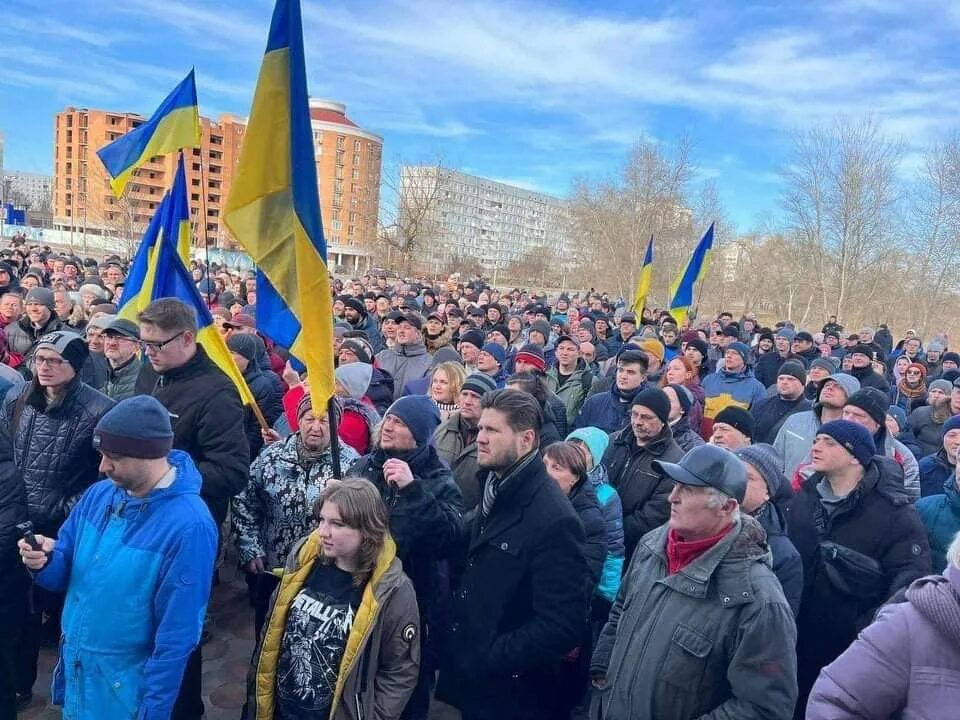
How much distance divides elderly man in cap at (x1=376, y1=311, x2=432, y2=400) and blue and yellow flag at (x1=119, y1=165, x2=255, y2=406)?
222 centimetres

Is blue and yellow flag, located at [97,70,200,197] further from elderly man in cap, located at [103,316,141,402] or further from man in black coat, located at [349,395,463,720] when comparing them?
man in black coat, located at [349,395,463,720]

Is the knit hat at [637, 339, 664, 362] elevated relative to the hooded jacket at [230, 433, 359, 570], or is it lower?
elevated

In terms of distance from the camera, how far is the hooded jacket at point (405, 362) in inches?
279

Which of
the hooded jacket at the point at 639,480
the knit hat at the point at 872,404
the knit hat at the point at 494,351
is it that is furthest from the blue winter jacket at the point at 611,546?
the knit hat at the point at 494,351

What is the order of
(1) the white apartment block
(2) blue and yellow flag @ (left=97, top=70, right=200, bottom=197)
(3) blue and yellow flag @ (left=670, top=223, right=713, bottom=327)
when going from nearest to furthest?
1. (2) blue and yellow flag @ (left=97, top=70, right=200, bottom=197)
2. (3) blue and yellow flag @ (left=670, top=223, right=713, bottom=327)
3. (1) the white apartment block

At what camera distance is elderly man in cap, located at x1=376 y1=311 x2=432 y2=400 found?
23.4 feet

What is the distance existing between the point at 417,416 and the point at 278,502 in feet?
2.97

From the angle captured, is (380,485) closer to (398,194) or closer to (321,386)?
(321,386)

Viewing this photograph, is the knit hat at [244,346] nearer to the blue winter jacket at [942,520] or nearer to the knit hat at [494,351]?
the knit hat at [494,351]

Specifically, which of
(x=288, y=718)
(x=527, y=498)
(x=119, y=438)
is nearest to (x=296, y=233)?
(x=119, y=438)

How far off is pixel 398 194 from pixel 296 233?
47823 mm

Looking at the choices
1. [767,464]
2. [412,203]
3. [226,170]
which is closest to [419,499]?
[767,464]

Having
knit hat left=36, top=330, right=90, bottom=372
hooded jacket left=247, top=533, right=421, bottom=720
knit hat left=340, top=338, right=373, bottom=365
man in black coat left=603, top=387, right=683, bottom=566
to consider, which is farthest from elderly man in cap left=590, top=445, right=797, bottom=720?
knit hat left=340, top=338, right=373, bottom=365

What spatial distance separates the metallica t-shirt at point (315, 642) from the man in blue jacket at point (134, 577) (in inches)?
14.3
